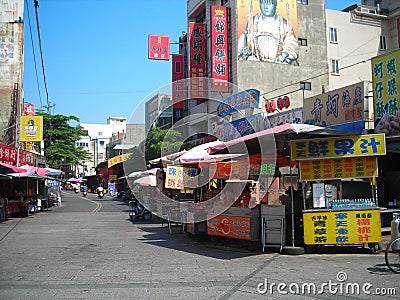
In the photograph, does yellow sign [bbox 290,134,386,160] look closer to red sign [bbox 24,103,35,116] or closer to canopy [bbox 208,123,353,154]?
canopy [bbox 208,123,353,154]

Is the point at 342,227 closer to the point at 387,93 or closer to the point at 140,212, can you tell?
the point at 387,93

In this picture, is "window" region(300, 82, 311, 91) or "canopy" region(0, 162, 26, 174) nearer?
"canopy" region(0, 162, 26, 174)

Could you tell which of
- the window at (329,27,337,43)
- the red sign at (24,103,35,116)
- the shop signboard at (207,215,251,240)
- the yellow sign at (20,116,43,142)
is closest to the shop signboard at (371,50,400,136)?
the shop signboard at (207,215,251,240)

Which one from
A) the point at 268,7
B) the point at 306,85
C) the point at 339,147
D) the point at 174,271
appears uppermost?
the point at 268,7

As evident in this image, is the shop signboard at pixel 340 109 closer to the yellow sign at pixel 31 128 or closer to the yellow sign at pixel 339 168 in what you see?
the yellow sign at pixel 339 168

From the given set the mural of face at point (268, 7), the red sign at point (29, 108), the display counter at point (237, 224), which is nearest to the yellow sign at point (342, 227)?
the display counter at point (237, 224)

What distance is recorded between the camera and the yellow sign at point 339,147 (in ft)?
29.6

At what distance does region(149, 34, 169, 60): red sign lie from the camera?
2952 cm

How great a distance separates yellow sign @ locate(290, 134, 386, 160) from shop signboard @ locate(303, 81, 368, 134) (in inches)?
204

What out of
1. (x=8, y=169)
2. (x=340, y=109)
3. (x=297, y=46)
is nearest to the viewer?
(x=340, y=109)

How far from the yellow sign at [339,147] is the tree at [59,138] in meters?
38.9

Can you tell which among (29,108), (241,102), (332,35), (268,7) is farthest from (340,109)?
(29,108)

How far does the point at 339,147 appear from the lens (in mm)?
9211

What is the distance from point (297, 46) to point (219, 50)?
6851 mm
